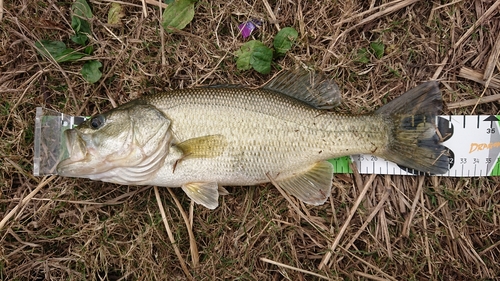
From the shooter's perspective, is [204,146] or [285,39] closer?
[204,146]

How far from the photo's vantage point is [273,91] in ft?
9.36

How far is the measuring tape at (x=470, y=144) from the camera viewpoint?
294 cm

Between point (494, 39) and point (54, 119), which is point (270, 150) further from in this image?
point (494, 39)

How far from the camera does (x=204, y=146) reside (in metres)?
2.64

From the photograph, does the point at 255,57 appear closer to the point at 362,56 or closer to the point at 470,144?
the point at 362,56

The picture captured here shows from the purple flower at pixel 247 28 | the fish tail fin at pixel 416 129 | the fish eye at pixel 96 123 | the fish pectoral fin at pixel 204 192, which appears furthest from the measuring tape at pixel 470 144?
the fish eye at pixel 96 123

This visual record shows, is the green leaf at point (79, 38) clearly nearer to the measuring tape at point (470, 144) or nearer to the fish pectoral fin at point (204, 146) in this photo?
the fish pectoral fin at point (204, 146)

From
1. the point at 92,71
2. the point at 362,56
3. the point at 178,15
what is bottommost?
the point at 362,56

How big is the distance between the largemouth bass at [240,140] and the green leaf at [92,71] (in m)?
0.57

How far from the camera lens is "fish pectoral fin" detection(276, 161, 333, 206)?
9.34 ft

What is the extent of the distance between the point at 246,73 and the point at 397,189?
1.55 metres

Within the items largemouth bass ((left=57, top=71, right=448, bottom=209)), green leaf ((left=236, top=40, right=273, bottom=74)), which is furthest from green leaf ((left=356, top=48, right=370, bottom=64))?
green leaf ((left=236, top=40, right=273, bottom=74))

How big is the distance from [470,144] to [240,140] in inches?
72.2

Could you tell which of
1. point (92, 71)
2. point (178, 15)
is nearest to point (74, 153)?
point (92, 71)
